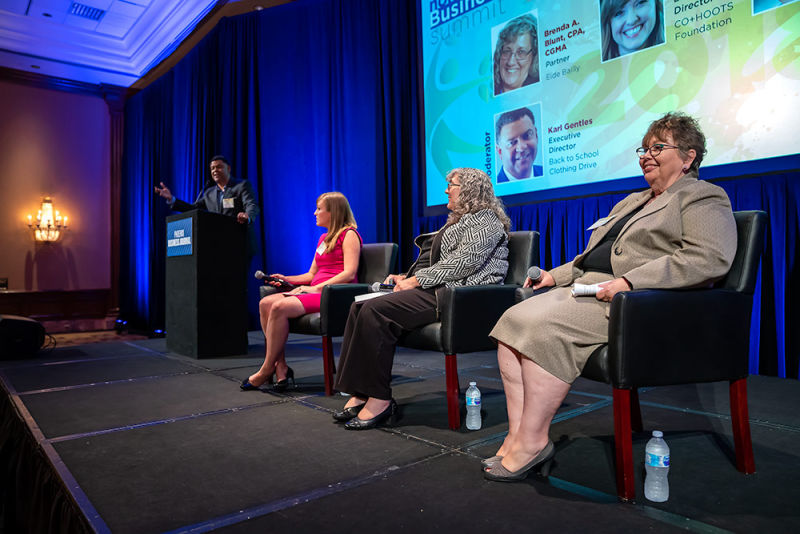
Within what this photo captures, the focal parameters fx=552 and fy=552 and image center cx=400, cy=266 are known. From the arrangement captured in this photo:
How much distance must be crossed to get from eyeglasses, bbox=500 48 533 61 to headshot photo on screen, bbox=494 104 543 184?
35 cm

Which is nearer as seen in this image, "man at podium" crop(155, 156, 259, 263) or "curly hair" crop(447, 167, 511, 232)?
"curly hair" crop(447, 167, 511, 232)

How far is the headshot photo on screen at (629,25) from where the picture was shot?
3082 mm

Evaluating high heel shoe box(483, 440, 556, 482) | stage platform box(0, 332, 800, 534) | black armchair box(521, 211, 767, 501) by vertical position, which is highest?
black armchair box(521, 211, 767, 501)

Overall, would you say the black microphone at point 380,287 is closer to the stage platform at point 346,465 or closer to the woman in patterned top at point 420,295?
the woman in patterned top at point 420,295

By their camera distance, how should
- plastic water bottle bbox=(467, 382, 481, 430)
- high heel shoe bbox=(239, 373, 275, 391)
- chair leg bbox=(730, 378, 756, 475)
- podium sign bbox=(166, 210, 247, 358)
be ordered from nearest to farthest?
chair leg bbox=(730, 378, 756, 475) → plastic water bottle bbox=(467, 382, 481, 430) → high heel shoe bbox=(239, 373, 275, 391) → podium sign bbox=(166, 210, 247, 358)

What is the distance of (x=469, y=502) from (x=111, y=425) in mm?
1533

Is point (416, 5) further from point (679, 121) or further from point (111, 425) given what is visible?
point (111, 425)

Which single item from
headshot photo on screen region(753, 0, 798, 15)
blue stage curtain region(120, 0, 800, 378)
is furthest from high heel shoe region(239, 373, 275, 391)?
headshot photo on screen region(753, 0, 798, 15)

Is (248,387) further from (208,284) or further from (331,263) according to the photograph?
(208,284)

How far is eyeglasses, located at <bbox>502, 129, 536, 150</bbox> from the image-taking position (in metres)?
3.66

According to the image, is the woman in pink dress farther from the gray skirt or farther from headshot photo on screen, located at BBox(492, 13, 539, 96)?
headshot photo on screen, located at BBox(492, 13, 539, 96)

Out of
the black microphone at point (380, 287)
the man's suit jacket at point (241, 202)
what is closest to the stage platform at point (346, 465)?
the black microphone at point (380, 287)

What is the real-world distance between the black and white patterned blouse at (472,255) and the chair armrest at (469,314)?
0.08 meters

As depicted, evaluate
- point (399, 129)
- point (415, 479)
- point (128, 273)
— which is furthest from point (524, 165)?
point (128, 273)
